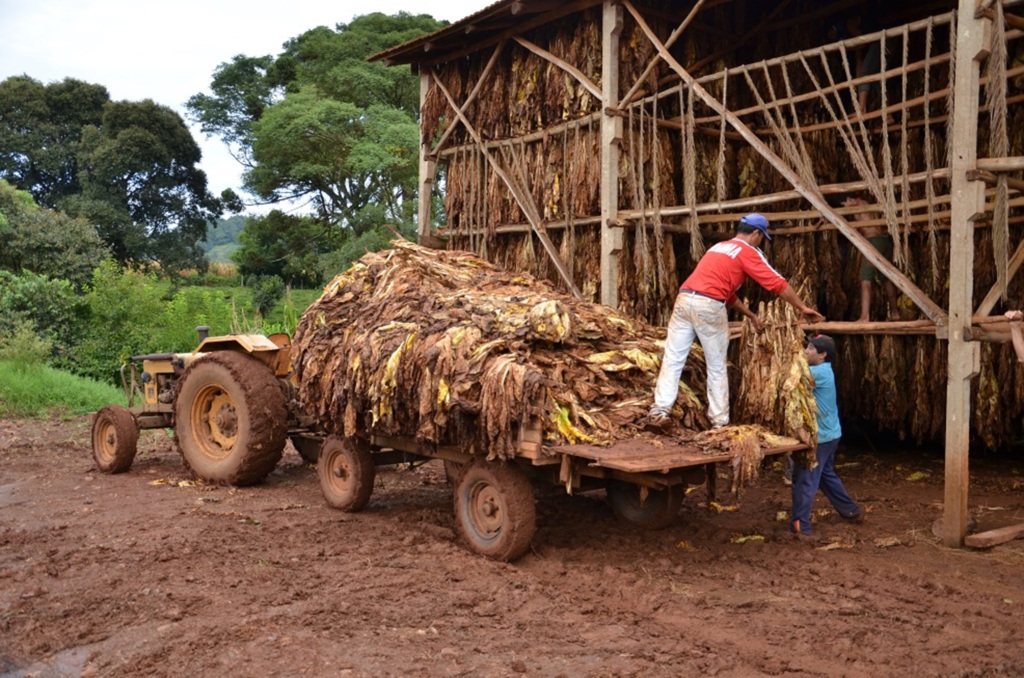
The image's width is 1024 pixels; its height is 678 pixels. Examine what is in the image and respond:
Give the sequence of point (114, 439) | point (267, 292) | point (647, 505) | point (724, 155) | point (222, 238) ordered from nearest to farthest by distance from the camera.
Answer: point (647, 505), point (114, 439), point (724, 155), point (267, 292), point (222, 238)

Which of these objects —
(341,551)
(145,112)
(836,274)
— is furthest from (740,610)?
(145,112)

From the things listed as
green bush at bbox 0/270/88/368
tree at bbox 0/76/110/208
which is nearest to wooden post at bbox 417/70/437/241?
green bush at bbox 0/270/88/368

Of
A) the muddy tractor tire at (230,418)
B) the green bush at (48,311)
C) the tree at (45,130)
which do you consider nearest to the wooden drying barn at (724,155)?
the muddy tractor tire at (230,418)

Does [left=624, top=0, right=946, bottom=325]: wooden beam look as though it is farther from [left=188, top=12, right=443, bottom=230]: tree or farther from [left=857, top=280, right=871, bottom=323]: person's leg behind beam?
[left=188, top=12, right=443, bottom=230]: tree

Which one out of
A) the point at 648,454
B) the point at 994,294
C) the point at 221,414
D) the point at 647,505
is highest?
the point at 994,294

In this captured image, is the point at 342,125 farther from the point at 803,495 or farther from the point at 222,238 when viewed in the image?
the point at 222,238

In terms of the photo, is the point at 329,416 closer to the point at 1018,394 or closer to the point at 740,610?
the point at 740,610

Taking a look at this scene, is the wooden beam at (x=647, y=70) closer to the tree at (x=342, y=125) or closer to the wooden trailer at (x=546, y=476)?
the wooden trailer at (x=546, y=476)

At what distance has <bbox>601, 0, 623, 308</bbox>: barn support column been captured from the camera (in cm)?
1012

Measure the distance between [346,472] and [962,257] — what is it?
214 inches

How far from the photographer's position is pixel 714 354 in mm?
6715

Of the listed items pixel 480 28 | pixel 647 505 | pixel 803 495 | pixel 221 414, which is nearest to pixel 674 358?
pixel 647 505

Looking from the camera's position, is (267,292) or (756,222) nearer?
(756,222)

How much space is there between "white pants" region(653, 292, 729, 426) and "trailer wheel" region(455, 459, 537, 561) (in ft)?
4.05
